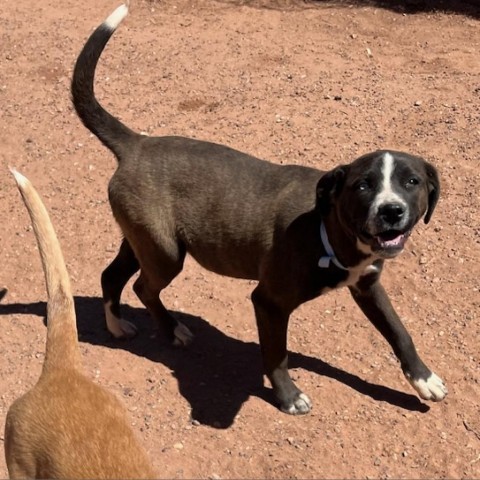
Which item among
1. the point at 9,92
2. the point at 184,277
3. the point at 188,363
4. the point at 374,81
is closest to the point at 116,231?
the point at 184,277

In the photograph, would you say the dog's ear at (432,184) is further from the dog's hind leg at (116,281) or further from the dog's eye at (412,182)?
the dog's hind leg at (116,281)

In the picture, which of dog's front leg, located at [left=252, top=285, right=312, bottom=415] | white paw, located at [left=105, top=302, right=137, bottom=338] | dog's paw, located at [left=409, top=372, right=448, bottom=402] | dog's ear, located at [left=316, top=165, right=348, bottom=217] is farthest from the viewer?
white paw, located at [left=105, top=302, right=137, bottom=338]

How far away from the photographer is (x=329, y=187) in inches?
183

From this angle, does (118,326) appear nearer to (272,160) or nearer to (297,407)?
(297,407)

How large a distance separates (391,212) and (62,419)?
1843 mm

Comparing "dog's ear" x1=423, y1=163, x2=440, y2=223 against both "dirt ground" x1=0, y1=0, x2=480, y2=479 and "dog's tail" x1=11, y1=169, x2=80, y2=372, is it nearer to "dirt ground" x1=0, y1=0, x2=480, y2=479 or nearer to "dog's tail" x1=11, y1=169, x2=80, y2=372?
"dirt ground" x1=0, y1=0, x2=480, y2=479

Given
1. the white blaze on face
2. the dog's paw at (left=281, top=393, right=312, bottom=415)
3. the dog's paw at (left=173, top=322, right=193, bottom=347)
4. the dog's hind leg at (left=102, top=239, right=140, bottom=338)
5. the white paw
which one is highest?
A: the white blaze on face

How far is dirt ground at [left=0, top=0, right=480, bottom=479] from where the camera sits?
513 cm

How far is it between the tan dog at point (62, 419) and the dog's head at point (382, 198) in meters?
1.49

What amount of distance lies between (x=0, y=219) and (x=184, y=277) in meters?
1.64

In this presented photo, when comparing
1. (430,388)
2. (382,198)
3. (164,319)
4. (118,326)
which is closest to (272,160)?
(164,319)

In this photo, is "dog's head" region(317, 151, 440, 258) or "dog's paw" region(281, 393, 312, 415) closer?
"dog's head" region(317, 151, 440, 258)

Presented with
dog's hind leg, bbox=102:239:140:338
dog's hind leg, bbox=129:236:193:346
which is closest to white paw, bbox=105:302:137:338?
dog's hind leg, bbox=102:239:140:338

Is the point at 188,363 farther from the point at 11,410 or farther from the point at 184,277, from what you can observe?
the point at 11,410
